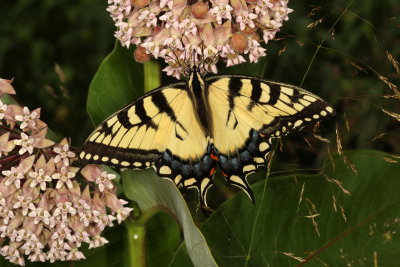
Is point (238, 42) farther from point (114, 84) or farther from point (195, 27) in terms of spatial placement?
Answer: point (114, 84)

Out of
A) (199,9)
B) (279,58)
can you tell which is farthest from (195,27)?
(279,58)

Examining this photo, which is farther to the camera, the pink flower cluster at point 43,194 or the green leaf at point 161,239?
the green leaf at point 161,239

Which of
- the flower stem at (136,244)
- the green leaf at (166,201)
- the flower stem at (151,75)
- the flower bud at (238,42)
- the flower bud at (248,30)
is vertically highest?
the flower bud at (248,30)

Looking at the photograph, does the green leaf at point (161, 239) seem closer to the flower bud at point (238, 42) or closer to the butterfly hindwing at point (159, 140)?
the butterfly hindwing at point (159, 140)

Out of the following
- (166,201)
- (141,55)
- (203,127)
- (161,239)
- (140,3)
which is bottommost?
(161,239)

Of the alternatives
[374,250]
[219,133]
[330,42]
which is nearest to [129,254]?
[219,133]

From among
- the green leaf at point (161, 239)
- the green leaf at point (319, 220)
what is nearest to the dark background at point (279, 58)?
the green leaf at point (319, 220)
